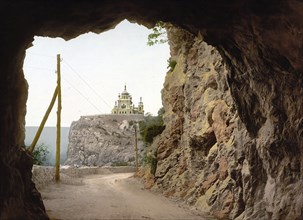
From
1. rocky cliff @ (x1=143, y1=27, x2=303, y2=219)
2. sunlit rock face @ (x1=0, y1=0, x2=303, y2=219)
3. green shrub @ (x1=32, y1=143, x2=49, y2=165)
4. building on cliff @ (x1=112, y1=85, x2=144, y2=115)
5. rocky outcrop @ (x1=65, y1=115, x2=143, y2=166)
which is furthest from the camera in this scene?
building on cliff @ (x1=112, y1=85, x2=144, y2=115)

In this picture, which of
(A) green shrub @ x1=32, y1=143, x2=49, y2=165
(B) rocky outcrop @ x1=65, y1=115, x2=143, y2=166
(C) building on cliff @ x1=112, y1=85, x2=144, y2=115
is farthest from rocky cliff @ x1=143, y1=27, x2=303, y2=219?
(C) building on cliff @ x1=112, y1=85, x2=144, y2=115

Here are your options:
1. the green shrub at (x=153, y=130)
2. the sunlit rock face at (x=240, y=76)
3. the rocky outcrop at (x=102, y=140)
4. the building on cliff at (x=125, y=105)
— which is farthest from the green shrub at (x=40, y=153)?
the building on cliff at (x=125, y=105)

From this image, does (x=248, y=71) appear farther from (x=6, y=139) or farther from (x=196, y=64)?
(x=196, y=64)

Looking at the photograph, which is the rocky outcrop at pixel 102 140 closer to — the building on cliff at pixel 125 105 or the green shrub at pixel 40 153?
the building on cliff at pixel 125 105

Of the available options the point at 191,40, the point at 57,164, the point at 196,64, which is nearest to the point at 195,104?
the point at 196,64

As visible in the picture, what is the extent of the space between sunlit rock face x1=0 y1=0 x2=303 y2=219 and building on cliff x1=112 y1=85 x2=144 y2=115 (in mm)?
81728

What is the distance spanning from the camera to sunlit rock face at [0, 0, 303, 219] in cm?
609

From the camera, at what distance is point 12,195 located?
20.7 ft

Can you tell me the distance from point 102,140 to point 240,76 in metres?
60.1

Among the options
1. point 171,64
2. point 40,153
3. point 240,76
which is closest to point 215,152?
point 240,76

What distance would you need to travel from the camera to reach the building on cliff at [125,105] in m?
91.9

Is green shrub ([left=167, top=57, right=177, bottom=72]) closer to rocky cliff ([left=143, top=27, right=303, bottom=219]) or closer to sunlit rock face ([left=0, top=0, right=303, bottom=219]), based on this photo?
rocky cliff ([left=143, top=27, right=303, bottom=219])

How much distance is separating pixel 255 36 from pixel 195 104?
31.8 ft

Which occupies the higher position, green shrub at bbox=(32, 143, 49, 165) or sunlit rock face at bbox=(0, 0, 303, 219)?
sunlit rock face at bbox=(0, 0, 303, 219)
